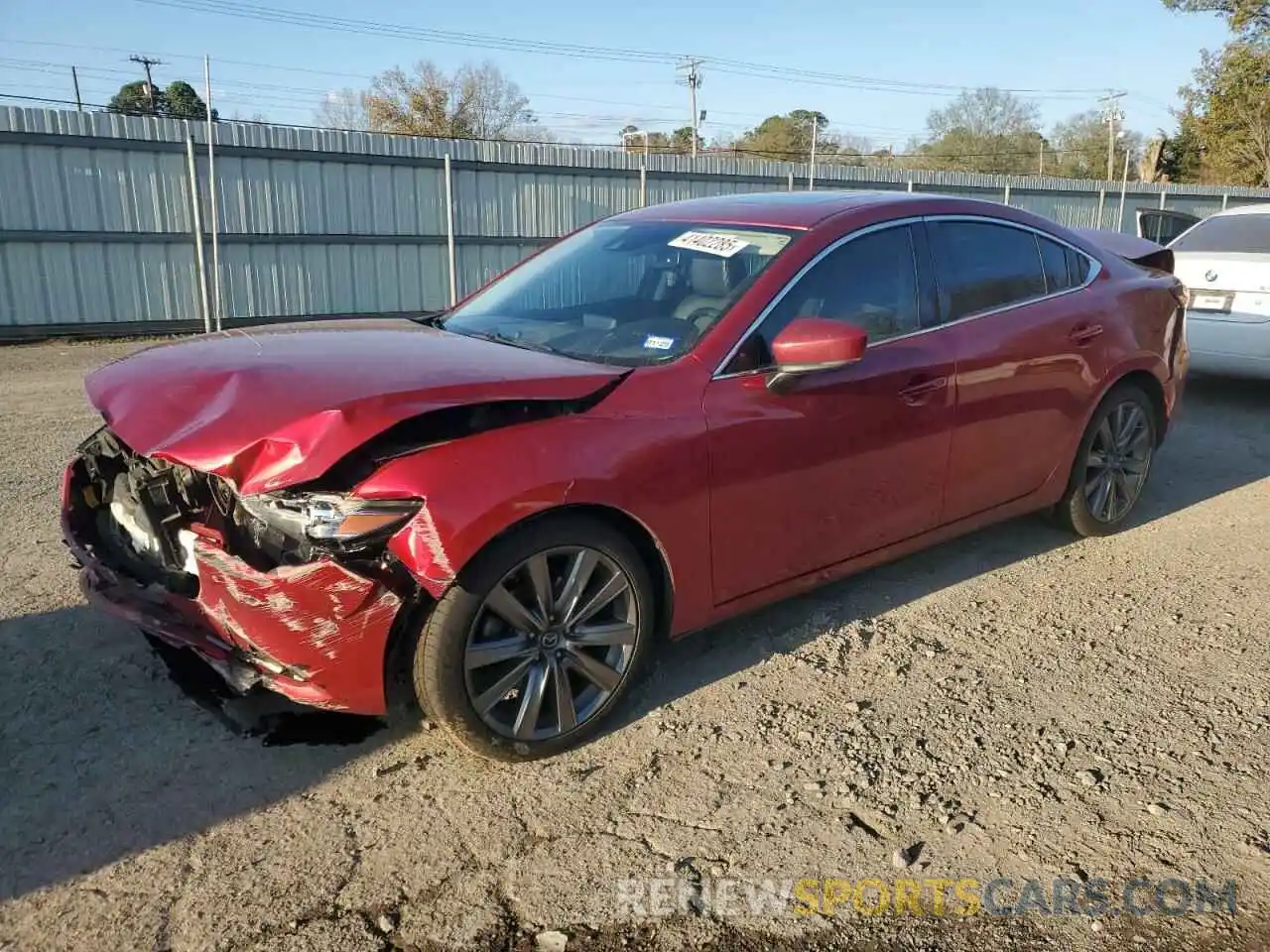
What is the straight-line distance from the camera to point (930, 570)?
482 cm

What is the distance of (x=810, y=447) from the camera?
361 cm

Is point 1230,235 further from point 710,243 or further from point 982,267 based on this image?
point 710,243

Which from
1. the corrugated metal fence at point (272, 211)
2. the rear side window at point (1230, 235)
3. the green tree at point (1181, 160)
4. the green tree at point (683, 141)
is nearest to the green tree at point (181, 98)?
the green tree at point (683, 141)

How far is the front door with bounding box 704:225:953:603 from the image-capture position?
135 inches

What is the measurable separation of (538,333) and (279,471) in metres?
1.35

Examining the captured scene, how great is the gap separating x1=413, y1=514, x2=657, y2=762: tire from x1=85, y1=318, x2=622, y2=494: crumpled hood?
0.46m

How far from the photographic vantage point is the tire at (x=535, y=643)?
9.41 ft

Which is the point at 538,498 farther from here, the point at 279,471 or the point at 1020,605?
the point at 1020,605

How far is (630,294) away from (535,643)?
149 centimetres

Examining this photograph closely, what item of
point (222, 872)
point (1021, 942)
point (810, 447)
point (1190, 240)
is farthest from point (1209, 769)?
point (1190, 240)

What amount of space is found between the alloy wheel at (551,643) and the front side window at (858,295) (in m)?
0.89

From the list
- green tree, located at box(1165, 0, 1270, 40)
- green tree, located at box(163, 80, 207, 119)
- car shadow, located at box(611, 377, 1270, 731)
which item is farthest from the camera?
green tree, located at box(163, 80, 207, 119)

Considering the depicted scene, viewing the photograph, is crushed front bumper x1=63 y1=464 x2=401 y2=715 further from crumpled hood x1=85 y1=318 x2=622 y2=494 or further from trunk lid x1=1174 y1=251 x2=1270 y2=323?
trunk lid x1=1174 y1=251 x2=1270 y2=323

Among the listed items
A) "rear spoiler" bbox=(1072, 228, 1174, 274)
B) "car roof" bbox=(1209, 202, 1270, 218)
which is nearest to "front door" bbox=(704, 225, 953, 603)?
"rear spoiler" bbox=(1072, 228, 1174, 274)
